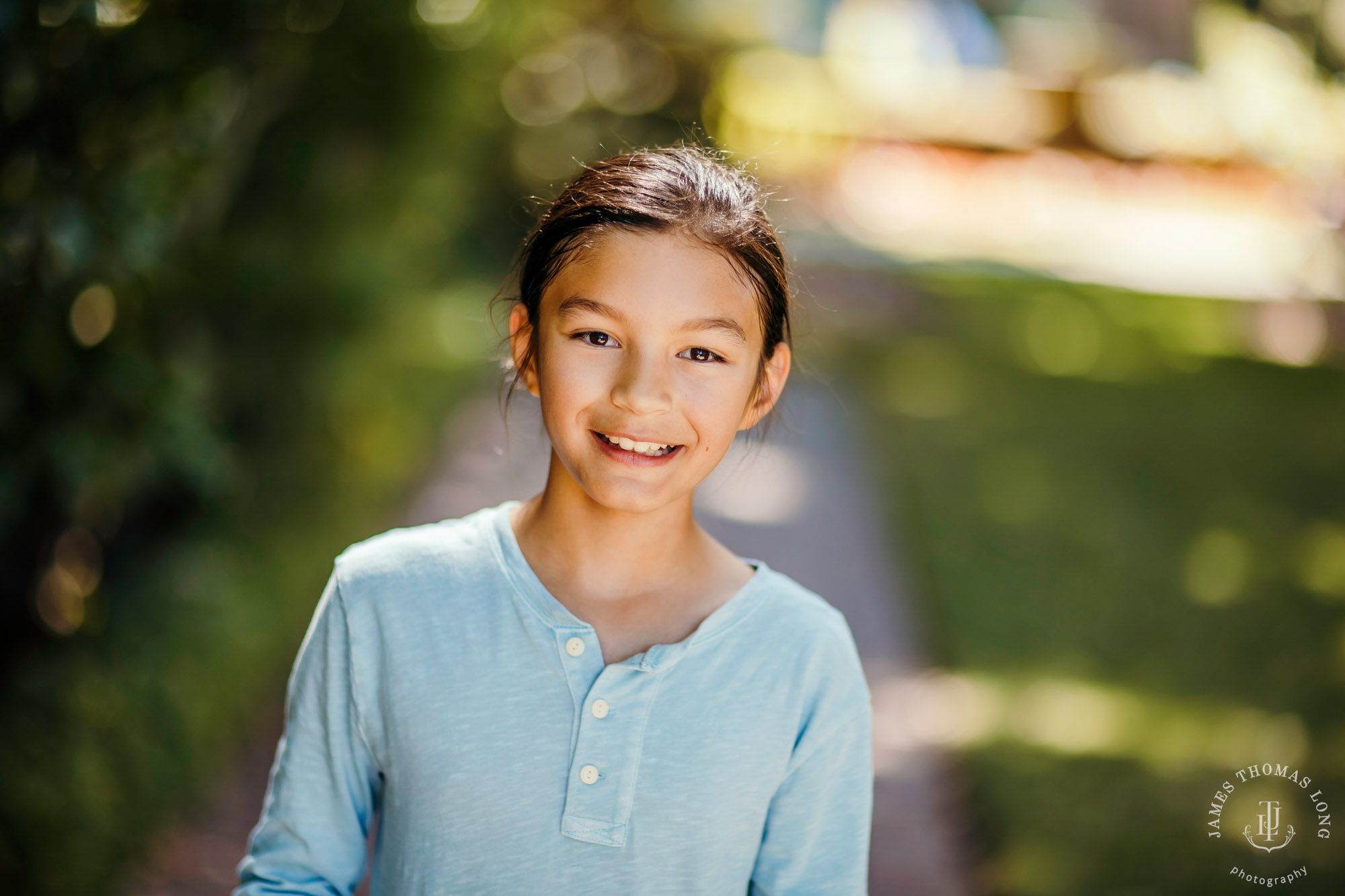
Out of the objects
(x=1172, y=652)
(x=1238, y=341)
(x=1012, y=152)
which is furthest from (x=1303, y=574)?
(x=1012, y=152)

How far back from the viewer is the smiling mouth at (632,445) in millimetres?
1395

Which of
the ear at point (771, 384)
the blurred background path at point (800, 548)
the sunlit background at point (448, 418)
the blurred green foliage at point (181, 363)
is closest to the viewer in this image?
the ear at point (771, 384)

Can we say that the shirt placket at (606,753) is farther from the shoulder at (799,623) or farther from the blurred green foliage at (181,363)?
the blurred green foliage at (181,363)

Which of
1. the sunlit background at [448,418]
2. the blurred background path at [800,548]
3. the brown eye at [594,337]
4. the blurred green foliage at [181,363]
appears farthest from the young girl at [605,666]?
the blurred green foliage at [181,363]

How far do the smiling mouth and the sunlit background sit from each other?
378mm

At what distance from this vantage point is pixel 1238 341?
A: 9.86 meters

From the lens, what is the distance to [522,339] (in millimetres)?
1543

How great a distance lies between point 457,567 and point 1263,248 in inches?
601

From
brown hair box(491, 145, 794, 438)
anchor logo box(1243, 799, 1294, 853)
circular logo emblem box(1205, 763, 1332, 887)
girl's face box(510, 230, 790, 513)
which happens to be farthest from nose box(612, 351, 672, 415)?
anchor logo box(1243, 799, 1294, 853)

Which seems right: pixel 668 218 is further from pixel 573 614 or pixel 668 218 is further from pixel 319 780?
pixel 319 780

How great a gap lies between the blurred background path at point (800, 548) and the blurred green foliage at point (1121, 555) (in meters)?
0.16

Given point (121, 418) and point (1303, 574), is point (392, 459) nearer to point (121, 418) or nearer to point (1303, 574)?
point (121, 418)

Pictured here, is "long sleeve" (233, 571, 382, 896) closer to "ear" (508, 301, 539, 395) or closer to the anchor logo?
"ear" (508, 301, 539, 395)

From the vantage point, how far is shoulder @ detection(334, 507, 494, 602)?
4.69 ft
